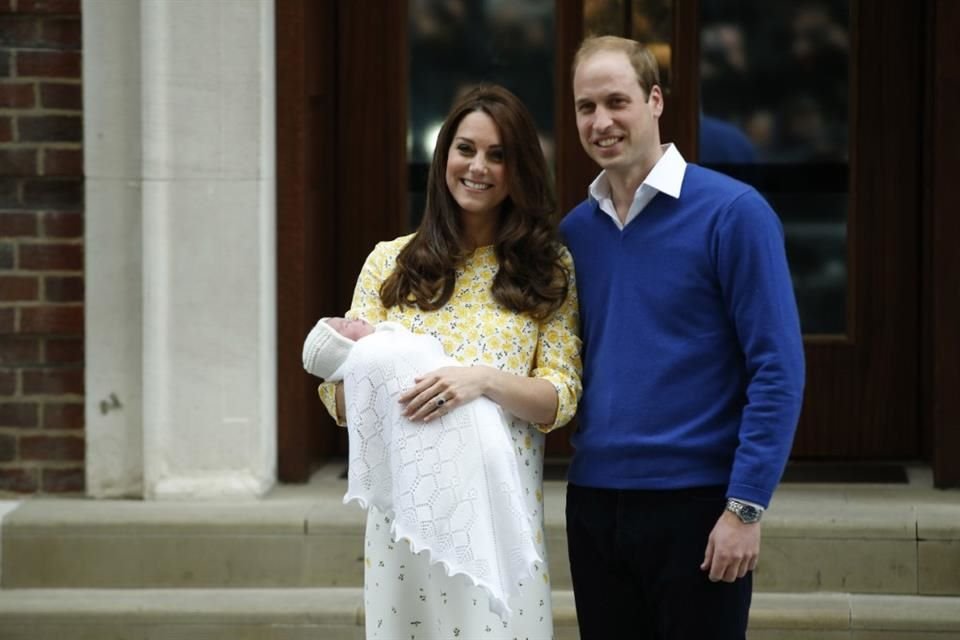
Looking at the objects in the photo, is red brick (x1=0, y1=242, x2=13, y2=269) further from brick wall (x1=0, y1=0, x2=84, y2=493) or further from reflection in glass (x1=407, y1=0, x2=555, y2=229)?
reflection in glass (x1=407, y1=0, x2=555, y2=229)

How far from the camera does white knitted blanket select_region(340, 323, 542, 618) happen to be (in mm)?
3346

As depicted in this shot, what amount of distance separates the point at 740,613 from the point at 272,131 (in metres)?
2.97

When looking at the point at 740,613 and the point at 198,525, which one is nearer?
the point at 740,613

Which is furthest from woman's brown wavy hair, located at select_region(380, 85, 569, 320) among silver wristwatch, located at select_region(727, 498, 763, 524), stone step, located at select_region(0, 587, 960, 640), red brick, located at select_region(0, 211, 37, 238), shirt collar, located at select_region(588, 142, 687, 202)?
red brick, located at select_region(0, 211, 37, 238)

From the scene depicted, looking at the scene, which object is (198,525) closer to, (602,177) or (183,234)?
(183,234)

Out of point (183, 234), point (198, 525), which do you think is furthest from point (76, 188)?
point (198, 525)

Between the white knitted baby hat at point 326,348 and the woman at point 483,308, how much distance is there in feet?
0.47

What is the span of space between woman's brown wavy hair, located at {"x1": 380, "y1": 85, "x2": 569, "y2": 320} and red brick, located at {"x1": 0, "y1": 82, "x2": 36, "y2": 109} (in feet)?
8.65

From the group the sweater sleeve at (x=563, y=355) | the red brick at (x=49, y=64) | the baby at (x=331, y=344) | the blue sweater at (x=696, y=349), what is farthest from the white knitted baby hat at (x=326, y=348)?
the red brick at (x=49, y=64)

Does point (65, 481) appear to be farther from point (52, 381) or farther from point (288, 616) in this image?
point (288, 616)

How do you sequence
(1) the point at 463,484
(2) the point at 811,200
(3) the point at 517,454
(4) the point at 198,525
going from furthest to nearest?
(2) the point at 811,200, (4) the point at 198,525, (3) the point at 517,454, (1) the point at 463,484

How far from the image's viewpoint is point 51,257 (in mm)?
5824

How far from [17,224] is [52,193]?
17 cm

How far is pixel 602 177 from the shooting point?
11.9 feet
